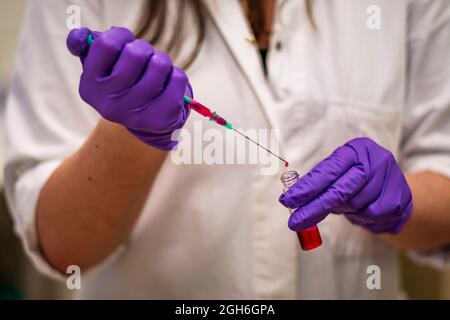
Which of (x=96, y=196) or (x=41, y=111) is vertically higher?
(x=41, y=111)

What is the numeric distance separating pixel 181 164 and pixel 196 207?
0.06 metres

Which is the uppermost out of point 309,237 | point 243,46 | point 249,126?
point 243,46

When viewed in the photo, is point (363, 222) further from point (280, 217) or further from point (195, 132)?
point (195, 132)

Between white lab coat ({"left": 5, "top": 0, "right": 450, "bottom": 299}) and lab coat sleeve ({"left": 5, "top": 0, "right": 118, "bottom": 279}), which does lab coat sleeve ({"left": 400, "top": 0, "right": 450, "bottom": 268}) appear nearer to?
white lab coat ({"left": 5, "top": 0, "right": 450, "bottom": 299})

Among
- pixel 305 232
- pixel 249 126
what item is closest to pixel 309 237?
pixel 305 232

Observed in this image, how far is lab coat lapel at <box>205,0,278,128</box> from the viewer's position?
669mm

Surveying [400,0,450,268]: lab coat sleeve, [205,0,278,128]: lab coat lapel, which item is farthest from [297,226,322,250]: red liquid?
[400,0,450,268]: lab coat sleeve

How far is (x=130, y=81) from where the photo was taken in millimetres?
496

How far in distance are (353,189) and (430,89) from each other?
282mm

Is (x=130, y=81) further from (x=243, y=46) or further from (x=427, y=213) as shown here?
(x=427, y=213)

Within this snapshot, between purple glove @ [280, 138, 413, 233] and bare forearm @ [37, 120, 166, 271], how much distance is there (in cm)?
20

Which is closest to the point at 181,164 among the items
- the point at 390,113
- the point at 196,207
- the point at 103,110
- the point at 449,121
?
the point at 196,207

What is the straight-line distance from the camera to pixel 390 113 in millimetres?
713

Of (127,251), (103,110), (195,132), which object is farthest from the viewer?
(127,251)
